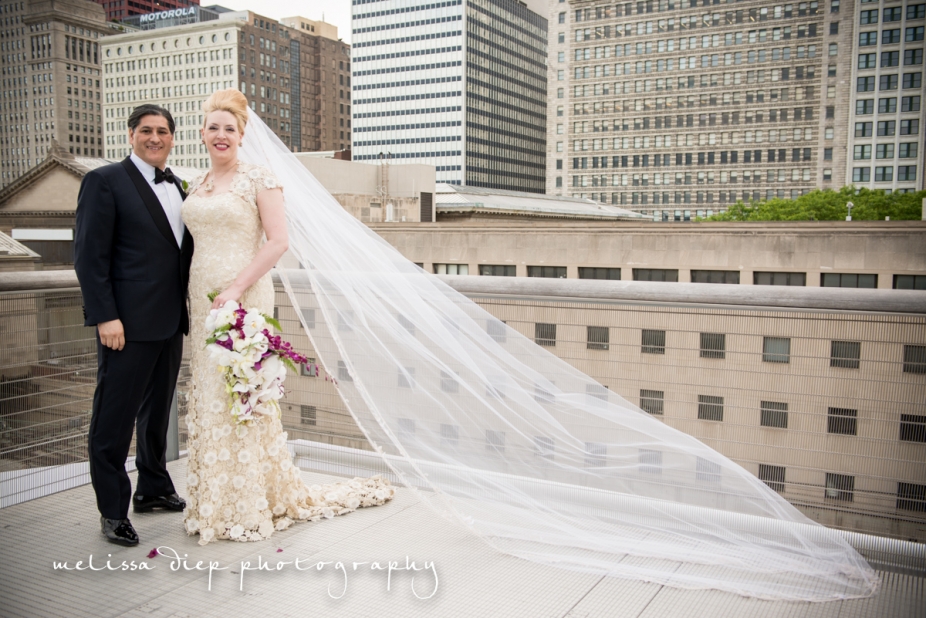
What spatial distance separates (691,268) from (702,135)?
69047 millimetres

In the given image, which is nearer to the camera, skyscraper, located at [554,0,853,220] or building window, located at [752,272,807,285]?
building window, located at [752,272,807,285]

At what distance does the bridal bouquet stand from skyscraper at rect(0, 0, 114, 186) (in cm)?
15172

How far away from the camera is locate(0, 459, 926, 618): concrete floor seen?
298 centimetres

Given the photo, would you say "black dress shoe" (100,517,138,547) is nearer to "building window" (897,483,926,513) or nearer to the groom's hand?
the groom's hand

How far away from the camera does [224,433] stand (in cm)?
364

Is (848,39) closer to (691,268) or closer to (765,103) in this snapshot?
(765,103)

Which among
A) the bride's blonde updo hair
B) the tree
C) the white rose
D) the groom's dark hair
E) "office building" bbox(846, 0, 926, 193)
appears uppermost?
"office building" bbox(846, 0, 926, 193)

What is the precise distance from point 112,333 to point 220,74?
445ft

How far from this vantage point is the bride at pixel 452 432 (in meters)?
3.45

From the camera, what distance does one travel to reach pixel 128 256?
359 centimetres

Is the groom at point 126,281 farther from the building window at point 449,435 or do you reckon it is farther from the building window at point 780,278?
the building window at point 780,278

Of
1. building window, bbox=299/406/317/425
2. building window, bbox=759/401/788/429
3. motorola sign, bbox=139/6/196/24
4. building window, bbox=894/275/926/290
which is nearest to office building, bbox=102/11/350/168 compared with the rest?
motorola sign, bbox=139/6/196/24

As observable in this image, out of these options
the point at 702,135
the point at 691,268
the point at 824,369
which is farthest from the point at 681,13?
the point at 824,369

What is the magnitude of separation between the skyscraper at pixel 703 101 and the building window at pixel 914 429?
9528 cm
